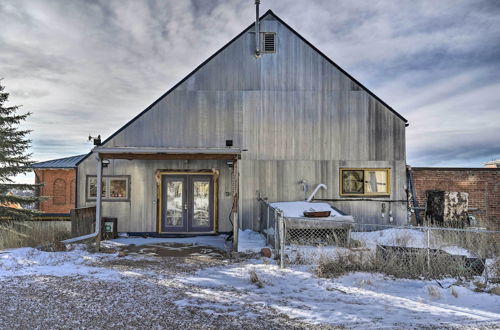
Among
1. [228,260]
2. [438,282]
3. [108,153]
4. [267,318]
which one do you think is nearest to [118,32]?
[108,153]

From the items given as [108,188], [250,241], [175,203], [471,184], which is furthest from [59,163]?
[471,184]

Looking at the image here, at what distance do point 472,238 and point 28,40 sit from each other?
55.6 feet

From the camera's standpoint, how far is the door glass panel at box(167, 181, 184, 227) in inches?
550

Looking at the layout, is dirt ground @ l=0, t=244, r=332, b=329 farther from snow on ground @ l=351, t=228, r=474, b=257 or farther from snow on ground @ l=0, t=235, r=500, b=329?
snow on ground @ l=351, t=228, r=474, b=257

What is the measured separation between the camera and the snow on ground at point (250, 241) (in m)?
10.1

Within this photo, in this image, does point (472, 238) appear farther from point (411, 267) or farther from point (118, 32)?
point (118, 32)

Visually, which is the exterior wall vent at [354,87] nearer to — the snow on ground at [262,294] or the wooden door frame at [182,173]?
the wooden door frame at [182,173]

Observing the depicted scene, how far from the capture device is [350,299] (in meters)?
5.91

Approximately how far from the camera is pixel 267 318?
16.5 feet

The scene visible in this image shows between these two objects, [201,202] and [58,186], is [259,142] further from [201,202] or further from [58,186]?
[58,186]

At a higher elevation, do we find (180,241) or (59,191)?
(59,191)

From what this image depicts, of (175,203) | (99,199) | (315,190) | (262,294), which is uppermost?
(315,190)

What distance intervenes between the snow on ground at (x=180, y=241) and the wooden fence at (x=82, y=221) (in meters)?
0.88

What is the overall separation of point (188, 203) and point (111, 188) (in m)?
3.12
